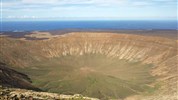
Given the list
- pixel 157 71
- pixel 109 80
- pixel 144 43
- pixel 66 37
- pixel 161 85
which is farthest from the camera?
pixel 66 37

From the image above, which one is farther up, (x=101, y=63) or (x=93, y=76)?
(x=101, y=63)

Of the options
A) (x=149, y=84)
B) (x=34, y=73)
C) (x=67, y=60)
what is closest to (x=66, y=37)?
(x=67, y=60)

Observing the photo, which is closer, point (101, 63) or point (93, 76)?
point (93, 76)

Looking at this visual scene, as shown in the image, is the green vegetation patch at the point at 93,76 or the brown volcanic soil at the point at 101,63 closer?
the green vegetation patch at the point at 93,76

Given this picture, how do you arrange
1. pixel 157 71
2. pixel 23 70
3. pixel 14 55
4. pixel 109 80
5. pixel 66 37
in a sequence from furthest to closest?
pixel 66 37
pixel 14 55
pixel 23 70
pixel 157 71
pixel 109 80

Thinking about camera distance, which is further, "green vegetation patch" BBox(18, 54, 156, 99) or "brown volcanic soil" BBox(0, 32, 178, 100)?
"brown volcanic soil" BBox(0, 32, 178, 100)

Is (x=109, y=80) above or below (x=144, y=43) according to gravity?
below

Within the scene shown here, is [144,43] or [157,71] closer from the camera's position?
[157,71]

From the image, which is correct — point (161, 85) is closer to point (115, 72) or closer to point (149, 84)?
point (149, 84)
